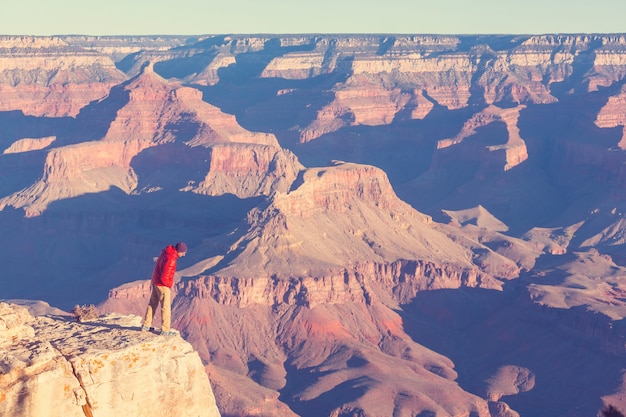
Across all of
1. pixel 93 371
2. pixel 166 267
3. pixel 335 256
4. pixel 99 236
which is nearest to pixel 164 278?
pixel 166 267

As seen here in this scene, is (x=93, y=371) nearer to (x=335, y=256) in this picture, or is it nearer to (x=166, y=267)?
(x=166, y=267)

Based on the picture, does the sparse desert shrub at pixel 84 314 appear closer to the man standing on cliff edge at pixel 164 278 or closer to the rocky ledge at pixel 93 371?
the rocky ledge at pixel 93 371

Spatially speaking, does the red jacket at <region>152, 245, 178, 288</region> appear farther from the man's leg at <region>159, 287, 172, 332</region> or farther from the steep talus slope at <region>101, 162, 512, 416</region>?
the steep talus slope at <region>101, 162, 512, 416</region>

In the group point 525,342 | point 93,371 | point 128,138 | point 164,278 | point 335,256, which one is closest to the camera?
point 93,371

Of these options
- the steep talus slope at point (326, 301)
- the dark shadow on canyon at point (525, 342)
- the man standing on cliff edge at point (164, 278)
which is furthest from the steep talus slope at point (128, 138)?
the man standing on cliff edge at point (164, 278)

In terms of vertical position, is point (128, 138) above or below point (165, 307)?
below
